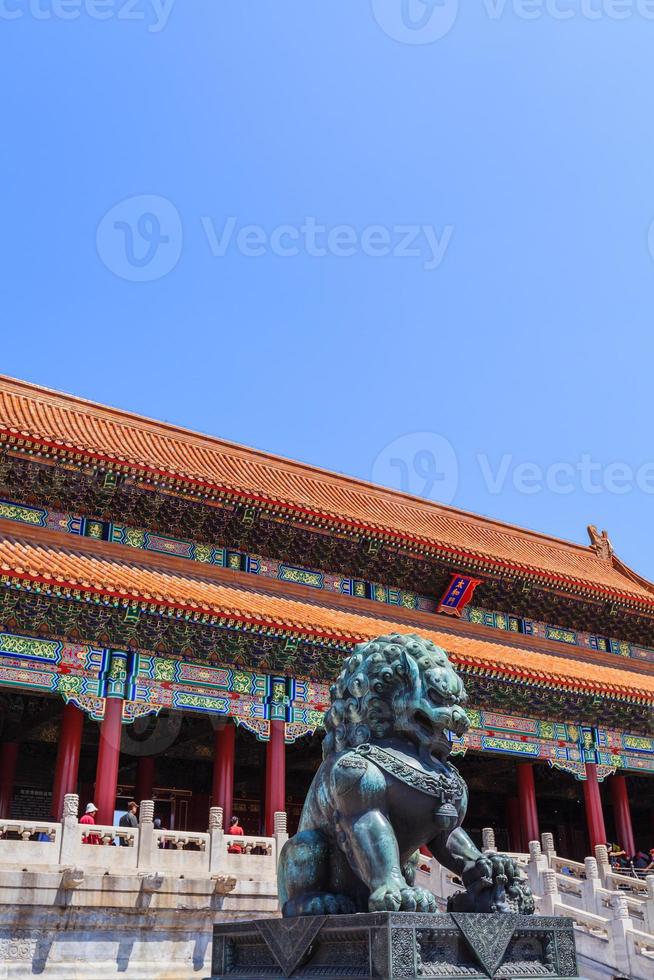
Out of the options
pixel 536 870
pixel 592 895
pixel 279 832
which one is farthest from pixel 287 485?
pixel 592 895

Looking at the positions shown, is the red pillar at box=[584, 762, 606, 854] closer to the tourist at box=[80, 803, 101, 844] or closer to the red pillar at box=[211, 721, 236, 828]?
the red pillar at box=[211, 721, 236, 828]

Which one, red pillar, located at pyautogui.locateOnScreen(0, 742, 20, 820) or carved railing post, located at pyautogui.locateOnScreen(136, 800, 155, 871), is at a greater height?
red pillar, located at pyautogui.locateOnScreen(0, 742, 20, 820)

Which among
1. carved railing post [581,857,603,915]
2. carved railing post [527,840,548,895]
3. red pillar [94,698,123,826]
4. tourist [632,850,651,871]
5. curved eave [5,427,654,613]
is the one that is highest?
curved eave [5,427,654,613]

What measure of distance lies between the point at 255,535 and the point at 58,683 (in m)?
5.91

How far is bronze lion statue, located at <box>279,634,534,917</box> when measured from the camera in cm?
437

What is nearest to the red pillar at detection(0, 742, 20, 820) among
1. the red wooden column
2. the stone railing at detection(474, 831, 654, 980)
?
the red wooden column

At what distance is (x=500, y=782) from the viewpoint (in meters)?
21.3

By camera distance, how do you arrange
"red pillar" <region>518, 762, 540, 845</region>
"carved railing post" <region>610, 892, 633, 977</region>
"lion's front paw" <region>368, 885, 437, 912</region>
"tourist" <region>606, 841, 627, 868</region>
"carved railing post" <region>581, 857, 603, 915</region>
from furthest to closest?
"tourist" <region>606, 841, 627, 868</region> → "red pillar" <region>518, 762, 540, 845</region> → "carved railing post" <region>581, 857, 603, 915</region> → "carved railing post" <region>610, 892, 633, 977</region> → "lion's front paw" <region>368, 885, 437, 912</region>

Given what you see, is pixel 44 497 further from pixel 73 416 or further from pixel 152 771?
pixel 152 771

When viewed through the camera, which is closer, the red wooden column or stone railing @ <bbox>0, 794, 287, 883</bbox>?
stone railing @ <bbox>0, 794, 287, 883</bbox>

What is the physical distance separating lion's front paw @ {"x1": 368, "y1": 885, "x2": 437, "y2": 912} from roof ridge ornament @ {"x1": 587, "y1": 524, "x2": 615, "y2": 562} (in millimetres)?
26184

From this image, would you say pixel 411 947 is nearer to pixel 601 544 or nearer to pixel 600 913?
pixel 600 913

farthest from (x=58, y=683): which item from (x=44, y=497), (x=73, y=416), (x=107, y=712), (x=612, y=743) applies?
(x=612, y=743)

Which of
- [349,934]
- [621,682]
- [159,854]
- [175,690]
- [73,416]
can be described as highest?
[73,416]
